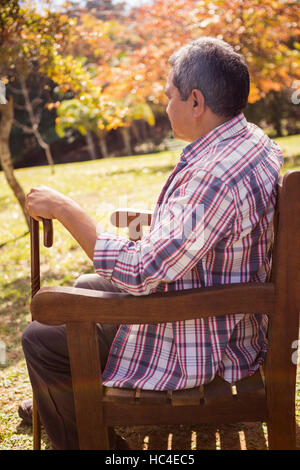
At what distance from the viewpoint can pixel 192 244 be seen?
5.14ft

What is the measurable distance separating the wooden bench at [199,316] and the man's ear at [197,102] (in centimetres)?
38

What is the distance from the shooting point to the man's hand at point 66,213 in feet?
5.54

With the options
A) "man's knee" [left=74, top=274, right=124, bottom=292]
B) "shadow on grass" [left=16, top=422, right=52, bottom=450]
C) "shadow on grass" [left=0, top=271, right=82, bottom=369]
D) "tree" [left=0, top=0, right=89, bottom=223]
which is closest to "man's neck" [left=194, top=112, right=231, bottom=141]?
"man's knee" [left=74, top=274, right=124, bottom=292]

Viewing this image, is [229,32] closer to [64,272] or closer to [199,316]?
[64,272]

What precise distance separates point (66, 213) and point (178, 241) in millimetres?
423

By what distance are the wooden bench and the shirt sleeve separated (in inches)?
2.8

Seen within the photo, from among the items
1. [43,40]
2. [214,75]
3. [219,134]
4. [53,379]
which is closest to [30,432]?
[53,379]

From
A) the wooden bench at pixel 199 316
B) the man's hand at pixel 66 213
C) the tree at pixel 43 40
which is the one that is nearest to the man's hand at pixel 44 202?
the man's hand at pixel 66 213

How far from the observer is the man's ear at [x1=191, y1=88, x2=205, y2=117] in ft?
5.62

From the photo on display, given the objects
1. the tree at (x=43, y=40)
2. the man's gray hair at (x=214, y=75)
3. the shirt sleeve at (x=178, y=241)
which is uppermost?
the tree at (x=43, y=40)

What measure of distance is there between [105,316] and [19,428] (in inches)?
53.2

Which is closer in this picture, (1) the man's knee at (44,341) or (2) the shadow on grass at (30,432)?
(1) the man's knee at (44,341)

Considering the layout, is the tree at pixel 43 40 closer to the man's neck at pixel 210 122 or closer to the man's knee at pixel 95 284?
the man's knee at pixel 95 284

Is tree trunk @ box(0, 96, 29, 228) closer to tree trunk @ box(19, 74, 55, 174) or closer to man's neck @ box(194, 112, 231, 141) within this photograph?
tree trunk @ box(19, 74, 55, 174)
